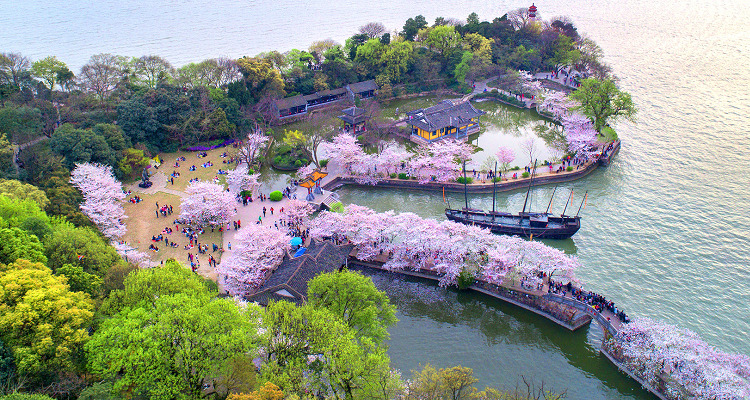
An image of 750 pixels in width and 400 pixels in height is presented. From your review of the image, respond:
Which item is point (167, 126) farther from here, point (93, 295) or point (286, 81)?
point (93, 295)

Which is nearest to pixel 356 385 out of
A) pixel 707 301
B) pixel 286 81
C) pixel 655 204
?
pixel 707 301

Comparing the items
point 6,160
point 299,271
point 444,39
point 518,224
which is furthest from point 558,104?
point 6,160

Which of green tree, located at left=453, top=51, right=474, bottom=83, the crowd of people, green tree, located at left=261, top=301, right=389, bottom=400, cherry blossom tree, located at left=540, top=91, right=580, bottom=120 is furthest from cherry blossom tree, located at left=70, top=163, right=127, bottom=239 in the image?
cherry blossom tree, located at left=540, top=91, right=580, bottom=120

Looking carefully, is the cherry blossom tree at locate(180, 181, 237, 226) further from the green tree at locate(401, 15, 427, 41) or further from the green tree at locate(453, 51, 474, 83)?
the green tree at locate(401, 15, 427, 41)

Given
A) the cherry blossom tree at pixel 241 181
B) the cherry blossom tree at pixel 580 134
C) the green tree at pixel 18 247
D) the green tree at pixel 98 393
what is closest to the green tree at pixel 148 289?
the green tree at pixel 98 393

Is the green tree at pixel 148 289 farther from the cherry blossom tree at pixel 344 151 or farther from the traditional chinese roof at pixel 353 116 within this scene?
the traditional chinese roof at pixel 353 116

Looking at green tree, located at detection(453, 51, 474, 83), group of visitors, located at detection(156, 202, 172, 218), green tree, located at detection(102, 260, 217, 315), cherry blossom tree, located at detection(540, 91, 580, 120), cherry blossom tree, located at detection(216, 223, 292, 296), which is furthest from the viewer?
green tree, located at detection(453, 51, 474, 83)
